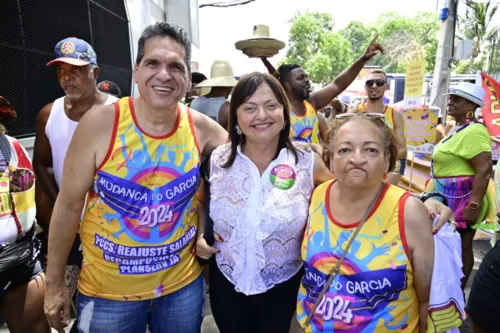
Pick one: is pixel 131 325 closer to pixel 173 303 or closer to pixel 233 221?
pixel 173 303

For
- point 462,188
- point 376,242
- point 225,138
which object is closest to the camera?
point 376,242

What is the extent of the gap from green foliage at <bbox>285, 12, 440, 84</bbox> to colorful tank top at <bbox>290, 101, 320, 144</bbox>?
33798 mm

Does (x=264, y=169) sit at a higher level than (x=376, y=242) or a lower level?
higher

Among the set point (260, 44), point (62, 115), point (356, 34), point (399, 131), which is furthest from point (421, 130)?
point (356, 34)

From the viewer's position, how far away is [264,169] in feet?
6.17

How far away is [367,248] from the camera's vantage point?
4.98 feet

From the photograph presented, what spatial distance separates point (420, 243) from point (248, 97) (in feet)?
3.36

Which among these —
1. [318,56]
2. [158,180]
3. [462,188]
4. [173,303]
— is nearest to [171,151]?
[158,180]

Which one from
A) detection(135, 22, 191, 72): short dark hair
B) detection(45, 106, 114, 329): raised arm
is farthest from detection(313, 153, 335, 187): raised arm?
detection(45, 106, 114, 329): raised arm

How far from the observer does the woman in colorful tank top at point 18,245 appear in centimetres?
181

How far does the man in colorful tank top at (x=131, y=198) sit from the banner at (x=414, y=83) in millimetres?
6501

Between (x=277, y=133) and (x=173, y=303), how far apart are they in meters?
0.98

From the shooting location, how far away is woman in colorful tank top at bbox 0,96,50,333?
1.81m

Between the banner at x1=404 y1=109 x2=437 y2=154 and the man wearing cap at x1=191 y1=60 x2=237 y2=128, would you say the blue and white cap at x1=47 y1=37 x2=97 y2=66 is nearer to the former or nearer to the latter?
the man wearing cap at x1=191 y1=60 x2=237 y2=128
